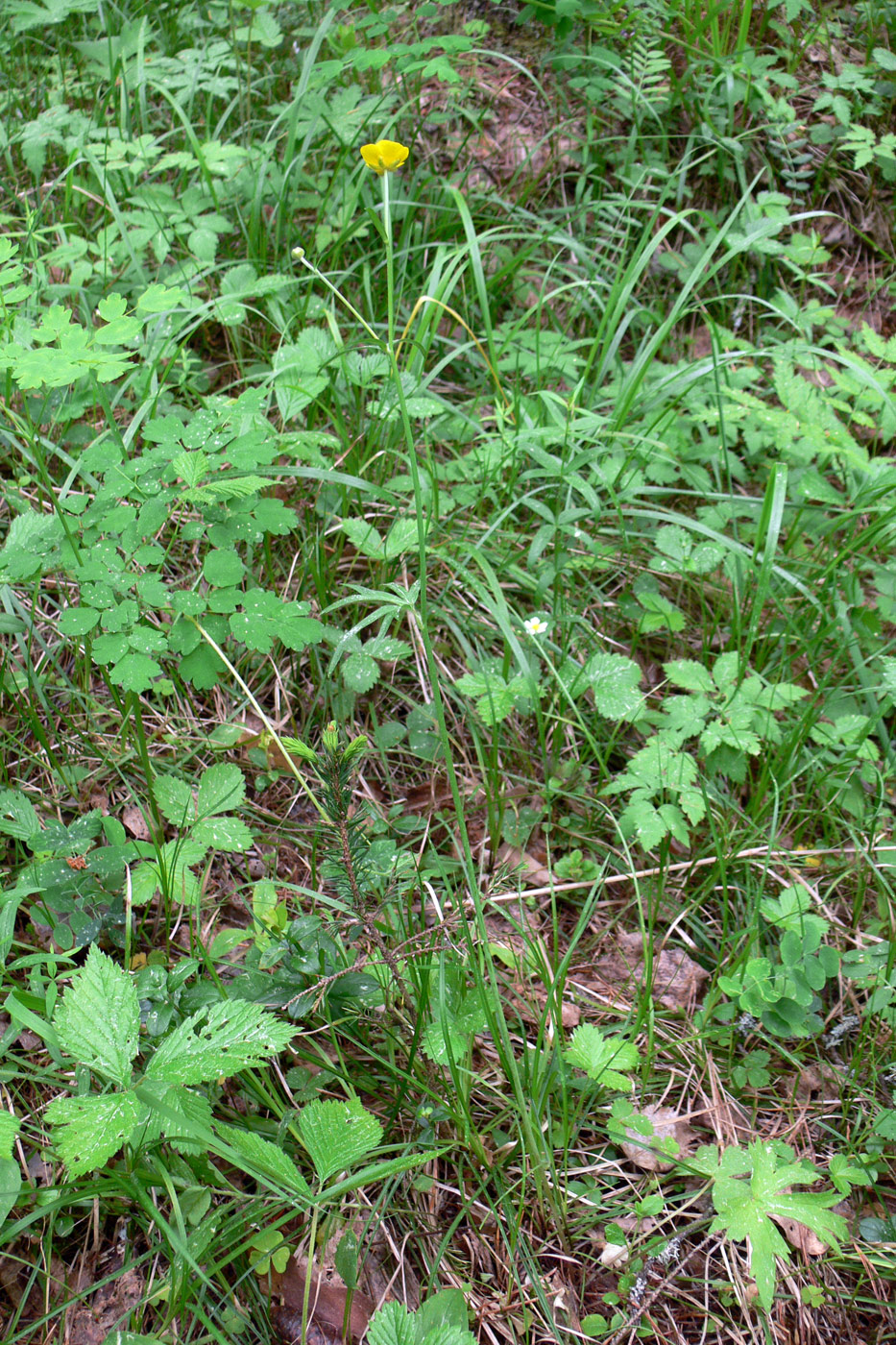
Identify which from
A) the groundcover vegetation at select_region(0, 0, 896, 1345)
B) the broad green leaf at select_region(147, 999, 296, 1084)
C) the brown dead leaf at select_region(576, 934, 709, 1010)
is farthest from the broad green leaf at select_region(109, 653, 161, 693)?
the brown dead leaf at select_region(576, 934, 709, 1010)

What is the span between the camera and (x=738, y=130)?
9.89ft

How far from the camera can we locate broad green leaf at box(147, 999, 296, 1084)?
3.81ft

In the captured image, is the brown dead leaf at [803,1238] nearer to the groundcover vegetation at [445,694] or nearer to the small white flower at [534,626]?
the groundcover vegetation at [445,694]

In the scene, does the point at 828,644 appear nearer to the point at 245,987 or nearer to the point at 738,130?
the point at 245,987

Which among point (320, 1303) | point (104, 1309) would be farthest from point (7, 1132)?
point (320, 1303)

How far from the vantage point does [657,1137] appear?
4.90ft

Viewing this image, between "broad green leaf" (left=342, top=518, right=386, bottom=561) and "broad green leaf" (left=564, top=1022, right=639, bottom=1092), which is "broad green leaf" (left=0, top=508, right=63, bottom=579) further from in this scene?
"broad green leaf" (left=564, top=1022, right=639, bottom=1092)

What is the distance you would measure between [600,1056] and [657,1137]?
0.20m

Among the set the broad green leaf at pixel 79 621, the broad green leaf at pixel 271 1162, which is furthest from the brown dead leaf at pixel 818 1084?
the broad green leaf at pixel 79 621

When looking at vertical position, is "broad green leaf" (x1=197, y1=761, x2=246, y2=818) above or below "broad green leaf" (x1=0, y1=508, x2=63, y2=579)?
below

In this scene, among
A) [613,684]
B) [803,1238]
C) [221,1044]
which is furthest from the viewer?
[613,684]

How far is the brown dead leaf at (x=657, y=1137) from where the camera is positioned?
1.44 meters

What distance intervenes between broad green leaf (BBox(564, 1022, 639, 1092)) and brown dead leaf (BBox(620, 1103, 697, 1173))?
0.09 metres

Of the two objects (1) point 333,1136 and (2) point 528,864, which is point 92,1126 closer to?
(1) point 333,1136
